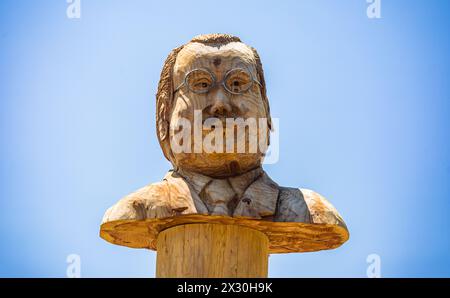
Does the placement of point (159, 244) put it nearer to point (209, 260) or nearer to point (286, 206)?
point (209, 260)

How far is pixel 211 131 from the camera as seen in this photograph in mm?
9570

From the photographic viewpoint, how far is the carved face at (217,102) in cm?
964

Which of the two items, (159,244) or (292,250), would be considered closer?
Result: (159,244)

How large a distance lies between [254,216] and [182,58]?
71.2 inches

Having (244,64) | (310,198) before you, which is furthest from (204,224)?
(244,64)

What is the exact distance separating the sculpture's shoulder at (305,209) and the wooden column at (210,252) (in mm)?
358

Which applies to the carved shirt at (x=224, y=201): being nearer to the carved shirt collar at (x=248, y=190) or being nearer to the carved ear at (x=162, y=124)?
the carved shirt collar at (x=248, y=190)

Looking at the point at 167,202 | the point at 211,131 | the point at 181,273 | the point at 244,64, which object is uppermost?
the point at 244,64

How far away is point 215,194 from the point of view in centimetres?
943

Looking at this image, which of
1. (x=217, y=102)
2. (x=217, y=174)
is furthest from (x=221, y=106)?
(x=217, y=174)

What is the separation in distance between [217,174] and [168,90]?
1.02 meters

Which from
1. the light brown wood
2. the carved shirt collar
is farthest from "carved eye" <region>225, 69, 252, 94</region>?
the light brown wood

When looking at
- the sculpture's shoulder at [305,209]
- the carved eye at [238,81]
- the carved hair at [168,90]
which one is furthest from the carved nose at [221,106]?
the sculpture's shoulder at [305,209]

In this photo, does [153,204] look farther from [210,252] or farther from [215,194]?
[210,252]
